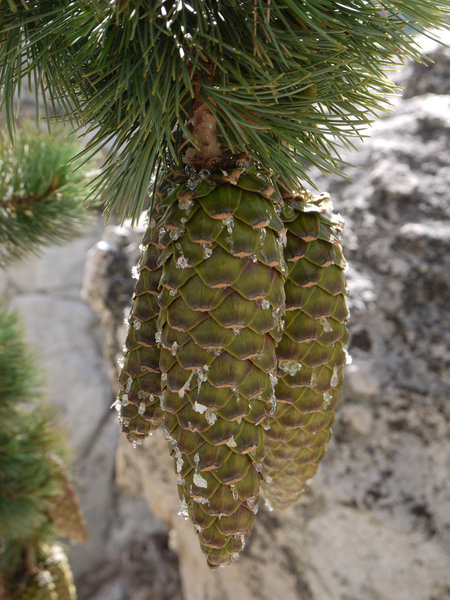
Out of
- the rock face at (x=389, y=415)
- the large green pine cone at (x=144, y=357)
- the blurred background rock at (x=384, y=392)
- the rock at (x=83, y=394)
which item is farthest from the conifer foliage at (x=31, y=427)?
the rock at (x=83, y=394)

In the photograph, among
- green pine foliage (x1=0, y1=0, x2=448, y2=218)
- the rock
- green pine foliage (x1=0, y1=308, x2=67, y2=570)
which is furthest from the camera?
the rock

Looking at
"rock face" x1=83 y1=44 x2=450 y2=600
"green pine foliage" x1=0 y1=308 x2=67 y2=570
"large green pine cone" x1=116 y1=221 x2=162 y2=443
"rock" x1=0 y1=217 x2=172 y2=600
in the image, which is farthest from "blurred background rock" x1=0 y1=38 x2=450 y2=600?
"rock" x1=0 y1=217 x2=172 y2=600

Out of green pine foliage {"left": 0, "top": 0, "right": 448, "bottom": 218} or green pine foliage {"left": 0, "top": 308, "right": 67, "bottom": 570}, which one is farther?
green pine foliage {"left": 0, "top": 308, "right": 67, "bottom": 570}

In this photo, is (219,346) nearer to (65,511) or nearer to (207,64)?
(207,64)

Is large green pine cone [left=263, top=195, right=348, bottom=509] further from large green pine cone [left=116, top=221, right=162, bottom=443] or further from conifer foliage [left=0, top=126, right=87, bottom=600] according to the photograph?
conifer foliage [left=0, top=126, right=87, bottom=600]

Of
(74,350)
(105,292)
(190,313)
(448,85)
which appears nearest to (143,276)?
(190,313)

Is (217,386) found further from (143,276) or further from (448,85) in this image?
(448,85)

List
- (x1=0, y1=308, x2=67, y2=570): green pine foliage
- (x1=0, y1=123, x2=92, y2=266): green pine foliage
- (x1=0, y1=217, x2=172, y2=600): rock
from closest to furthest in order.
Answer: (x1=0, y1=123, x2=92, y2=266): green pine foliage → (x1=0, y1=308, x2=67, y2=570): green pine foliage → (x1=0, y1=217, x2=172, y2=600): rock
